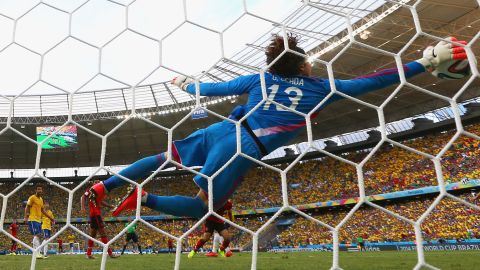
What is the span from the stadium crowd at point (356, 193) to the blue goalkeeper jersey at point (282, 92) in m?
6.27

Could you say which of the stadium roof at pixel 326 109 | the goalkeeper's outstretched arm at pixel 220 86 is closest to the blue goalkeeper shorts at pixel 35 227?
the stadium roof at pixel 326 109

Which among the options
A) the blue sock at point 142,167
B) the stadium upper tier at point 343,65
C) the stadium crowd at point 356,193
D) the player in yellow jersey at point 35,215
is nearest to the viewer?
the blue sock at point 142,167

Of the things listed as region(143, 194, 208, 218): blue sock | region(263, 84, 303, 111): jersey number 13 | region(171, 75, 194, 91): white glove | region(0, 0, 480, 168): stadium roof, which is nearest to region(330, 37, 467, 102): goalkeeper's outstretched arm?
region(263, 84, 303, 111): jersey number 13

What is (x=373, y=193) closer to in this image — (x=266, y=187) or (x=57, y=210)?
(x=266, y=187)

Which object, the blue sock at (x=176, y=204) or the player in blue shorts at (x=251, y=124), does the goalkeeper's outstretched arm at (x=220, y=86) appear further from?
the blue sock at (x=176, y=204)

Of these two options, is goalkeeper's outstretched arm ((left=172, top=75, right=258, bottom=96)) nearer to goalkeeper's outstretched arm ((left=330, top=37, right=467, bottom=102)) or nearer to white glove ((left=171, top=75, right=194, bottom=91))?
white glove ((left=171, top=75, right=194, bottom=91))

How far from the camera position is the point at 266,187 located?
1889cm

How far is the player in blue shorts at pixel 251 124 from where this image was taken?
2037 millimetres

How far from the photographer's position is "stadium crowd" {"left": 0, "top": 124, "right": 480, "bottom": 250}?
1104 cm

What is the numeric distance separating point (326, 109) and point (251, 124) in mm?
14951

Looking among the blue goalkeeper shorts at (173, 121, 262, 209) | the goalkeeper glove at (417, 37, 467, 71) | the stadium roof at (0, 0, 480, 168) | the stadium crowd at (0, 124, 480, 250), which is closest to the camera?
the goalkeeper glove at (417, 37, 467, 71)

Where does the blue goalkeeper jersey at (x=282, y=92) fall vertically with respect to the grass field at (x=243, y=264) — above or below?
above

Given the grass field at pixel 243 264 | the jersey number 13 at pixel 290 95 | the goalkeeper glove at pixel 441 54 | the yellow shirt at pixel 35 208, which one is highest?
the goalkeeper glove at pixel 441 54

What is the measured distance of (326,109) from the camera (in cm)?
1655
